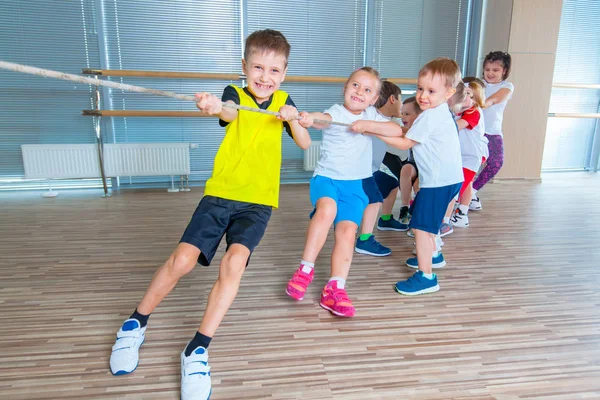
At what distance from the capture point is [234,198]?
56.7 inches

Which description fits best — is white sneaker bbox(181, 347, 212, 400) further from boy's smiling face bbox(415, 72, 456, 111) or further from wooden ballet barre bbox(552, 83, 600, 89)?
wooden ballet barre bbox(552, 83, 600, 89)

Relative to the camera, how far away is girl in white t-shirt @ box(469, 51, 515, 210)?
3172 mm

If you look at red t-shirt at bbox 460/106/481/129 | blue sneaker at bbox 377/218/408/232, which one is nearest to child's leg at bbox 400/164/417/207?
blue sneaker at bbox 377/218/408/232

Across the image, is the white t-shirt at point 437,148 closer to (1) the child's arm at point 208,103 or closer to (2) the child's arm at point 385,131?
(2) the child's arm at point 385,131

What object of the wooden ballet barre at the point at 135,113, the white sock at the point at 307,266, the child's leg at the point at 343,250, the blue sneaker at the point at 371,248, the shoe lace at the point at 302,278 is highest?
the wooden ballet barre at the point at 135,113

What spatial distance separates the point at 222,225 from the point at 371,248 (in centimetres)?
119

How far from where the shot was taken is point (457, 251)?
2469mm

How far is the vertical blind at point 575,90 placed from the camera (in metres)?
4.97

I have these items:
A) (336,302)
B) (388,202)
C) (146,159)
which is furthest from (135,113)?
(336,302)

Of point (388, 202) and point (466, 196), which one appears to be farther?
point (466, 196)

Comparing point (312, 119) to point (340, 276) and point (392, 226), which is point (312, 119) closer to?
point (340, 276)

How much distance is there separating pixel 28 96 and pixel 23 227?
5.59ft

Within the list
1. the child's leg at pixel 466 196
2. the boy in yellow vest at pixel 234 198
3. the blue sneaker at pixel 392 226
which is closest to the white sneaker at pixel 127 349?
the boy in yellow vest at pixel 234 198

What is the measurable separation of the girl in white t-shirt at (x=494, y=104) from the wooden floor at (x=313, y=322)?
597 mm
